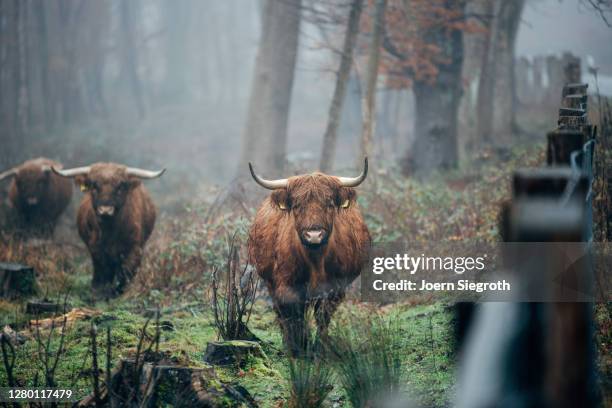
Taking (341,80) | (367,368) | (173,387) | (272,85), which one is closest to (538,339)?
(367,368)

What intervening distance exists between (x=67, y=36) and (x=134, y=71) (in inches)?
143

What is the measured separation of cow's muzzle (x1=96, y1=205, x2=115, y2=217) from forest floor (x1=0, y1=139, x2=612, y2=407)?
794 millimetres

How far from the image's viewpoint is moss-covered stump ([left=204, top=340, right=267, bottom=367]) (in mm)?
6199

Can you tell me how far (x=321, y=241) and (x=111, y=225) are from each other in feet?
14.5

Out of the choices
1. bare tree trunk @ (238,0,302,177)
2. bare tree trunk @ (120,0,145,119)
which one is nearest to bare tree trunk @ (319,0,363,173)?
bare tree trunk @ (238,0,302,177)

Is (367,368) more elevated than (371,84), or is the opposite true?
(371,84)

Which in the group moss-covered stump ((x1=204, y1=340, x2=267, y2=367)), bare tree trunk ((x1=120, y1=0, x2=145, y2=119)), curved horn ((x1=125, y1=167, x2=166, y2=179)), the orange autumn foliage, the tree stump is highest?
bare tree trunk ((x1=120, y1=0, x2=145, y2=119))

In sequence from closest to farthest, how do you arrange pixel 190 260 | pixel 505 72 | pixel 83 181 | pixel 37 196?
1. pixel 190 260
2. pixel 83 181
3. pixel 37 196
4. pixel 505 72

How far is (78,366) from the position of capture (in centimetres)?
625

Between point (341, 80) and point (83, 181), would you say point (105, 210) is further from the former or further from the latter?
point (341, 80)

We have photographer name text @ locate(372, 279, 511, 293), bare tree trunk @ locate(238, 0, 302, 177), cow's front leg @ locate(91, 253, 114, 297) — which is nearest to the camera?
photographer name text @ locate(372, 279, 511, 293)

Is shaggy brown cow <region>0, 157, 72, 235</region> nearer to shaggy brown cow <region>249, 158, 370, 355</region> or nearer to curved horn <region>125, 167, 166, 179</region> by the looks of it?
curved horn <region>125, 167, 166, 179</region>

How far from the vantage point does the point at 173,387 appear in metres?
5.09

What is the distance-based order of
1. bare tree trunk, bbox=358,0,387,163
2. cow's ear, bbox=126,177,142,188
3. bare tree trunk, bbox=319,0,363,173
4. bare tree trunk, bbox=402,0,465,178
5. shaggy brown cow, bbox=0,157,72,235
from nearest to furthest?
1. cow's ear, bbox=126,177,142,188
2. shaggy brown cow, bbox=0,157,72,235
3. bare tree trunk, bbox=358,0,387,163
4. bare tree trunk, bbox=319,0,363,173
5. bare tree trunk, bbox=402,0,465,178
